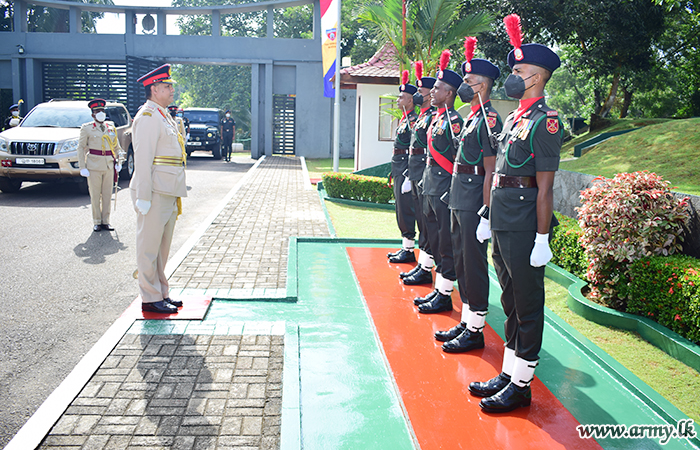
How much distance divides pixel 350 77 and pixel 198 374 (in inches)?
612

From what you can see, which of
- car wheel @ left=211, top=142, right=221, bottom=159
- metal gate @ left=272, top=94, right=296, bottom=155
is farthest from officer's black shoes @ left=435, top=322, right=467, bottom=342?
metal gate @ left=272, top=94, right=296, bottom=155

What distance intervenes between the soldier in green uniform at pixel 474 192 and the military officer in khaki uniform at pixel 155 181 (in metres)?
2.64

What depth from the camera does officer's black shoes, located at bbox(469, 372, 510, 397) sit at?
12.7 ft

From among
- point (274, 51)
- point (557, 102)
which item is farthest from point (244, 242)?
point (557, 102)

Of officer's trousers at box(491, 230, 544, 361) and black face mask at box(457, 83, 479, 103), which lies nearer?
officer's trousers at box(491, 230, 544, 361)

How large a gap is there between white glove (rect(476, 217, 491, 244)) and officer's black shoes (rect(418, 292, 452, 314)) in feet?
4.40

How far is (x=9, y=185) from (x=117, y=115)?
3394 mm

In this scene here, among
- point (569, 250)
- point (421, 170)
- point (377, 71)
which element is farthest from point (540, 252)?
point (377, 71)

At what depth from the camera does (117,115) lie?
48.5 ft

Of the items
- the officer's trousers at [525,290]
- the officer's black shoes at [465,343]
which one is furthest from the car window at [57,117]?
the officer's trousers at [525,290]

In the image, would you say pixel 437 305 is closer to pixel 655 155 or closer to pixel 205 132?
pixel 655 155

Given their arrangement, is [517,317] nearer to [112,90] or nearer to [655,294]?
[655,294]

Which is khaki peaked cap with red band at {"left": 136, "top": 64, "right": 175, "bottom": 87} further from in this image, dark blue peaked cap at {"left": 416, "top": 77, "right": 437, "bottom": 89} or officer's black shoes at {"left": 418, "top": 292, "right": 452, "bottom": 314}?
officer's black shoes at {"left": 418, "top": 292, "right": 452, "bottom": 314}

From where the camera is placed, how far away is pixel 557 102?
3750cm
